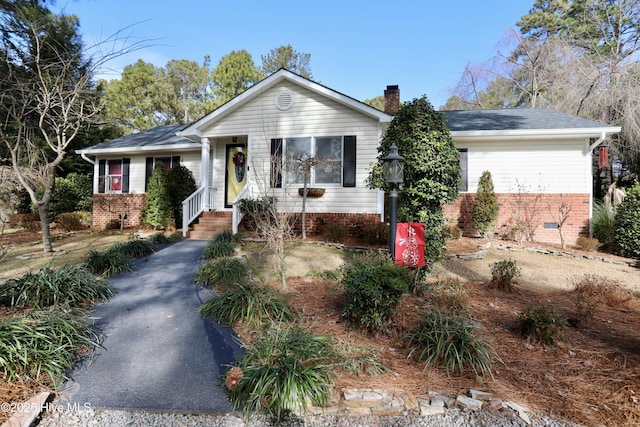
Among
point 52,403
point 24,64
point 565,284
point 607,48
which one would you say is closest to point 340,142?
point 565,284

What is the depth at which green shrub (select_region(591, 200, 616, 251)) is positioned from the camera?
8625 millimetres

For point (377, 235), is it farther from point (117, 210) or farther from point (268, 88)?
point (117, 210)

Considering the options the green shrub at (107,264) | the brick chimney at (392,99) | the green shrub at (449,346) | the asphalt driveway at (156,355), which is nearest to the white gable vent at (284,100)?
the brick chimney at (392,99)

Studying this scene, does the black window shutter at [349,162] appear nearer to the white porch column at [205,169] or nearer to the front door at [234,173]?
the front door at [234,173]

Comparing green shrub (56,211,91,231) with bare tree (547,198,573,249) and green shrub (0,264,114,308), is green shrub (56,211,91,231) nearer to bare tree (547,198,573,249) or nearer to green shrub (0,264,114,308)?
green shrub (0,264,114,308)

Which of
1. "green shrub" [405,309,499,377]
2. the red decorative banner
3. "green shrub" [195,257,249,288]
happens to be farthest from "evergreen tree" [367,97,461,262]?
"green shrub" [195,257,249,288]

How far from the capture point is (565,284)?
5832 mm

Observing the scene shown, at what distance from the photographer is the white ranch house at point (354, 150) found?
9.29 m

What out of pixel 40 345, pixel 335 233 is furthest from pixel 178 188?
pixel 40 345

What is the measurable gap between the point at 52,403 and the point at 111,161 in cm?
1302

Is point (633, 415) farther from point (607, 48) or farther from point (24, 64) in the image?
point (607, 48)

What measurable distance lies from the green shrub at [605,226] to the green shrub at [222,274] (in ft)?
31.6

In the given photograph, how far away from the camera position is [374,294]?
11.0 feet

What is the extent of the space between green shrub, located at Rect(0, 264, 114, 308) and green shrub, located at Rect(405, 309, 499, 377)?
4.16 m
